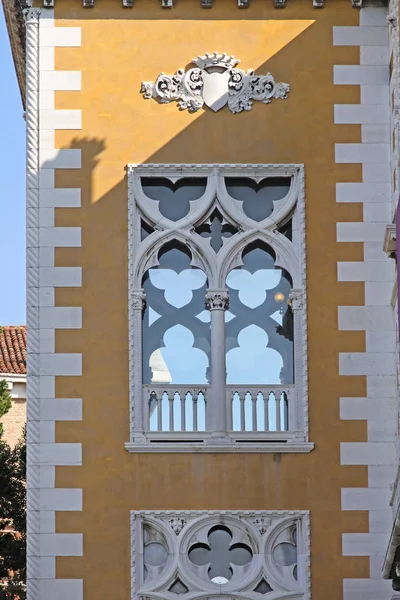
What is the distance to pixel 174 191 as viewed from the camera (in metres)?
20.9

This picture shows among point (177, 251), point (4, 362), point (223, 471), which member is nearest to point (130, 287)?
point (177, 251)

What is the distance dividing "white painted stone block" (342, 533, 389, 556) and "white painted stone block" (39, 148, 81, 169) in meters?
4.38

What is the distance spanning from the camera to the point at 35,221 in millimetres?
20656

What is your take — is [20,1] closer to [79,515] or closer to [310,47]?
[310,47]

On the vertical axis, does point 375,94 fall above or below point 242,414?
above

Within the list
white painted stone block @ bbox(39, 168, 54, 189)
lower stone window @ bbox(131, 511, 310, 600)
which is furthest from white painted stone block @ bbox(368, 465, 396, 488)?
white painted stone block @ bbox(39, 168, 54, 189)

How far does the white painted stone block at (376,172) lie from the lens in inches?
819

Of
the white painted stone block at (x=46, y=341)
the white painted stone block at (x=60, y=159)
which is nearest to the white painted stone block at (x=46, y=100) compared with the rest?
the white painted stone block at (x=60, y=159)

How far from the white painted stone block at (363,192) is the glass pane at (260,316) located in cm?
89

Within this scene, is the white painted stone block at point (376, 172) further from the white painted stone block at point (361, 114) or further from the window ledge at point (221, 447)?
the window ledge at point (221, 447)

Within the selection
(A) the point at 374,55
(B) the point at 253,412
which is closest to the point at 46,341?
(B) the point at 253,412

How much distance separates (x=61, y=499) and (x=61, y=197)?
291 centimetres

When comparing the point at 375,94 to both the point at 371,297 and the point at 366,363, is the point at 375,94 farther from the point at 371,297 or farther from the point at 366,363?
the point at 366,363

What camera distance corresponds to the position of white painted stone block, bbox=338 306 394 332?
67.3 feet
